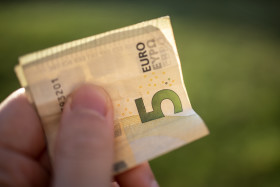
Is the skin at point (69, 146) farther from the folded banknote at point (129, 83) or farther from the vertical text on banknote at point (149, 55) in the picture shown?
the vertical text on banknote at point (149, 55)

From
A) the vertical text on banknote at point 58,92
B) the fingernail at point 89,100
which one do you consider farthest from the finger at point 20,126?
the fingernail at point 89,100

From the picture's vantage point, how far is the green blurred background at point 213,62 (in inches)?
83.3

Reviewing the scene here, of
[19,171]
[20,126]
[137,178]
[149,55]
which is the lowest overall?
[137,178]

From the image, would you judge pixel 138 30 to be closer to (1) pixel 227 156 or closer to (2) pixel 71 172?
(2) pixel 71 172

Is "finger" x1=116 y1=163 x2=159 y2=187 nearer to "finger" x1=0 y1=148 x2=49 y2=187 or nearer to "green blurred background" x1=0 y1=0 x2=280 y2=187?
"finger" x1=0 y1=148 x2=49 y2=187

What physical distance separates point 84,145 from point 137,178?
18.7 inches

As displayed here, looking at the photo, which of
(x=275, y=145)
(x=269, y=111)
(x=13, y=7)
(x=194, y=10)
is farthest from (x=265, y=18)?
(x=13, y=7)

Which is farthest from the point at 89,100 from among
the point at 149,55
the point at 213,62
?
the point at 213,62

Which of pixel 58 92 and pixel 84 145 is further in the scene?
pixel 58 92

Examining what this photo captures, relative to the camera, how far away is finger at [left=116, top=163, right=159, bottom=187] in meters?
1.26

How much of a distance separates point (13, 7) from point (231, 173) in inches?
149

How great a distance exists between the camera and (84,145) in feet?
2.86

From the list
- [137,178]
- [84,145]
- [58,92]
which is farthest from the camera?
[137,178]

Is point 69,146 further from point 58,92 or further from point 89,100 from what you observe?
point 58,92
